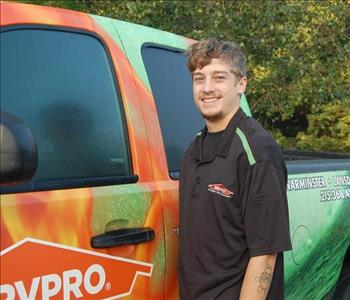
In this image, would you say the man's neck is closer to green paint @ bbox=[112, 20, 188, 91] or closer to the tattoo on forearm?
green paint @ bbox=[112, 20, 188, 91]

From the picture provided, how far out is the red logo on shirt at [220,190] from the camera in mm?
2270

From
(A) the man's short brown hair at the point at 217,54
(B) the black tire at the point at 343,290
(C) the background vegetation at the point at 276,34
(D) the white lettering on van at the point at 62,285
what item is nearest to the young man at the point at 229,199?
(A) the man's short brown hair at the point at 217,54

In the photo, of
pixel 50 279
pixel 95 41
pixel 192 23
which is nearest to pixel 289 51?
pixel 192 23

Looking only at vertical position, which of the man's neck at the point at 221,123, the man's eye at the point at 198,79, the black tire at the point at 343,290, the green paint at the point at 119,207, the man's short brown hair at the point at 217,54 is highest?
the man's short brown hair at the point at 217,54

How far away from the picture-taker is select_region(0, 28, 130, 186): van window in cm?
213

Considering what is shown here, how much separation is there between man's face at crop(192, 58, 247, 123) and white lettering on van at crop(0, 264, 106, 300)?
0.73 m

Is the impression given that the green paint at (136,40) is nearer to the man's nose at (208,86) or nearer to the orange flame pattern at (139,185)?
the orange flame pattern at (139,185)

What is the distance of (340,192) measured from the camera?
3.61 m

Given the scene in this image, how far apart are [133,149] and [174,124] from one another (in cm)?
39

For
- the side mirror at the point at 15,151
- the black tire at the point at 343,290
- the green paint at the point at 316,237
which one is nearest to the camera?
the side mirror at the point at 15,151

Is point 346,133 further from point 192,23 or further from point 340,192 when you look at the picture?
point 340,192

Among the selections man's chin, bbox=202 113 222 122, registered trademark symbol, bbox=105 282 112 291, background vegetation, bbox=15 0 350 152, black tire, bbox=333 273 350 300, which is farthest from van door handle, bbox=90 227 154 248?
background vegetation, bbox=15 0 350 152

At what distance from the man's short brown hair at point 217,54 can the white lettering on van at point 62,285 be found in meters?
0.87

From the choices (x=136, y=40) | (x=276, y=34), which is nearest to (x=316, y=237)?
(x=136, y=40)
